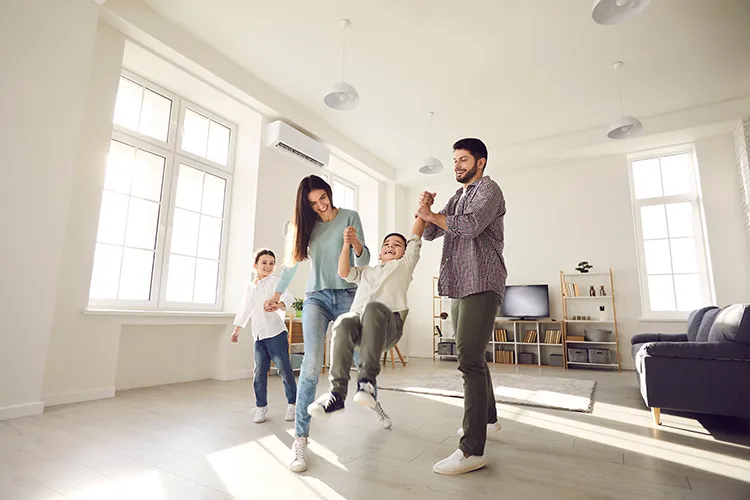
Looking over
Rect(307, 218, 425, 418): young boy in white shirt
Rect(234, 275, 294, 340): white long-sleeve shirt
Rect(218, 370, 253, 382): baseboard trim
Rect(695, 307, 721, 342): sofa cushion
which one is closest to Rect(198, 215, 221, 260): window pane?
Rect(218, 370, 253, 382): baseboard trim

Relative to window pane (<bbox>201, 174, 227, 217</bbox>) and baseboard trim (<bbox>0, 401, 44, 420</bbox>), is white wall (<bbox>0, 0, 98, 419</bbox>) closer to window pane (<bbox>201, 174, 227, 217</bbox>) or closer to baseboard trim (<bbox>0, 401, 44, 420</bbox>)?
baseboard trim (<bbox>0, 401, 44, 420</bbox>)

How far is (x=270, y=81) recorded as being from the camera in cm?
490

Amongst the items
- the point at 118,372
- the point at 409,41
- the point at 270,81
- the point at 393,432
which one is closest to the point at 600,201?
the point at 409,41

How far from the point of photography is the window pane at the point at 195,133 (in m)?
4.66

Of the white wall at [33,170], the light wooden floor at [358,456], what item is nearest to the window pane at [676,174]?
the light wooden floor at [358,456]

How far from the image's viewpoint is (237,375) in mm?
4492

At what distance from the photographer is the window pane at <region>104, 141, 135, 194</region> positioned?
12.6ft

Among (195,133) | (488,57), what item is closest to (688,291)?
(488,57)

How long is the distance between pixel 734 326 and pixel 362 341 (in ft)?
7.37

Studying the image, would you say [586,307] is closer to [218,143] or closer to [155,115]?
[218,143]

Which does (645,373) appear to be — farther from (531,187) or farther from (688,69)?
(531,187)

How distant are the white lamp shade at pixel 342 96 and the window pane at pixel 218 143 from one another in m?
1.80

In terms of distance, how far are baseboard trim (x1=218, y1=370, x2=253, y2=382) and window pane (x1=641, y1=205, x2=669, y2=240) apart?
591 centimetres

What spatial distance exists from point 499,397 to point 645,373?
46.2 inches
